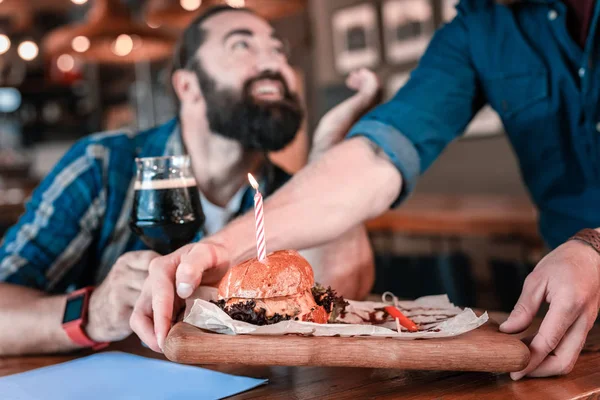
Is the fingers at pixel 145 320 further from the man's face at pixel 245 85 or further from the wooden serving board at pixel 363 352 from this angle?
the man's face at pixel 245 85

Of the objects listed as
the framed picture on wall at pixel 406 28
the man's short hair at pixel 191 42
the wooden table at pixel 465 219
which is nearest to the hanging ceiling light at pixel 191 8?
the wooden table at pixel 465 219

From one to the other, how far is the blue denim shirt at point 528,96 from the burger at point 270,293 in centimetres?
68

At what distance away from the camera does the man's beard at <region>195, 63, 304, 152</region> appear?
6.28 ft

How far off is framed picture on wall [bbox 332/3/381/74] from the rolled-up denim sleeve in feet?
14.7

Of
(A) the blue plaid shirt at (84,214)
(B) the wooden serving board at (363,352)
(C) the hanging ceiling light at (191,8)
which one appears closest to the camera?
(B) the wooden serving board at (363,352)

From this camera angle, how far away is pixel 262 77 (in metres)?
1.93

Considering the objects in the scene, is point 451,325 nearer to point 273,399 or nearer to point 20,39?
point 273,399

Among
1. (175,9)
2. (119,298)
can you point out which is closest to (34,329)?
(119,298)

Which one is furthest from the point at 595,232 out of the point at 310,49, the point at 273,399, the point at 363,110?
the point at 310,49

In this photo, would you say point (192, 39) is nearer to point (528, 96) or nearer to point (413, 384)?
point (528, 96)

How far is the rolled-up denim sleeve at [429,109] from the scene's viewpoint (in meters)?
1.64

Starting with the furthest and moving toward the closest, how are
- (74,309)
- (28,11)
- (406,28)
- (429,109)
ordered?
1. (28,11)
2. (406,28)
3. (429,109)
4. (74,309)

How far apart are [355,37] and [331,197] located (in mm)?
5240

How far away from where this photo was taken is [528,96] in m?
1.83
